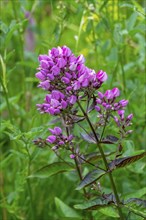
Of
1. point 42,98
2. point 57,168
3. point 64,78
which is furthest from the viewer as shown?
point 42,98

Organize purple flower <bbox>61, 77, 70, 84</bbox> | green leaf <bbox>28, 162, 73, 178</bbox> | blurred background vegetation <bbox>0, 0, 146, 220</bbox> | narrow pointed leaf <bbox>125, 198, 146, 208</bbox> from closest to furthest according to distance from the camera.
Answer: purple flower <bbox>61, 77, 70, 84</bbox>
narrow pointed leaf <bbox>125, 198, 146, 208</bbox>
green leaf <bbox>28, 162, 73, 178</bbox>
blurred background vegetation <bbox>0, 0, 146, 220</bbox>

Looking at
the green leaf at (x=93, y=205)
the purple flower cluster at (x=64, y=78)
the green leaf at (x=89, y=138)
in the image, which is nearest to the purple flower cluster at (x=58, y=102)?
the purple flower cluster at (x=64, y=78)

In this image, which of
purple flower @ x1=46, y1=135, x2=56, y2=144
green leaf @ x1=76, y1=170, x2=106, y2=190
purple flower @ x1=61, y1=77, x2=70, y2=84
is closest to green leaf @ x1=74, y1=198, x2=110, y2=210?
green leaf @ x1=76, y1=170, x2=106, y2=190

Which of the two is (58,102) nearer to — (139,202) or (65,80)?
(65,80)

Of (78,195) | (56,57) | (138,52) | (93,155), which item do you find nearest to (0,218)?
(78,195)

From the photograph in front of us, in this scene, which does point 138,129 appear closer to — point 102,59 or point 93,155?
point 102,59

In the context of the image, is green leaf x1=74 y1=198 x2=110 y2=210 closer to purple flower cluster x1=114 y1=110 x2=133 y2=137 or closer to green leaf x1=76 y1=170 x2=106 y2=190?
green leaf x1=76 y1=170 x2=106 y2=190

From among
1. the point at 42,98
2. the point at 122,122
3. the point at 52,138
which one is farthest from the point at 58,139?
the point at 42,98

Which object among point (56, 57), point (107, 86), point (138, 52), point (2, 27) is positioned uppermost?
point (138, 52)
